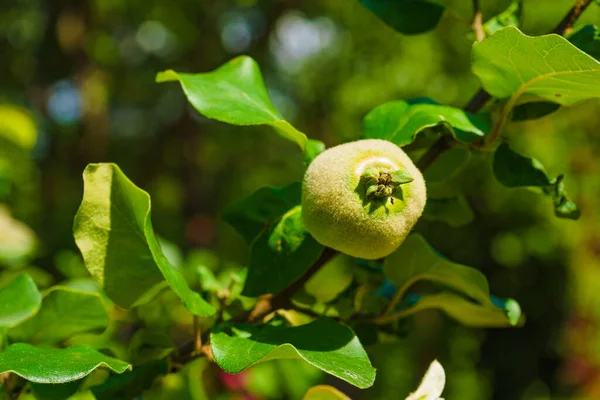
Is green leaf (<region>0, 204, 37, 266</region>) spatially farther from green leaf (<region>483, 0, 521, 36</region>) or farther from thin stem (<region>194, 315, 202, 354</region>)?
green leaf (<region>483, 0, 521, 36</region>)

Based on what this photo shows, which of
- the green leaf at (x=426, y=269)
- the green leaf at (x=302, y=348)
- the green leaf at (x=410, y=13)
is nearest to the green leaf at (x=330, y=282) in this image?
the green leaf at (x=426, y=269)

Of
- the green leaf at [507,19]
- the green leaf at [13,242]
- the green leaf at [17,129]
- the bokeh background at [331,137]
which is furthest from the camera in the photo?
the bokeh background at [331,137]

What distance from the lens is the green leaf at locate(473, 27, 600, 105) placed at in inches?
18.2

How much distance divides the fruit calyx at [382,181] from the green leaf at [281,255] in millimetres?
102

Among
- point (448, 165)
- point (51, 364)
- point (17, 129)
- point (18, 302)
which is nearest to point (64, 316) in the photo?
Answer: point (18, 302)

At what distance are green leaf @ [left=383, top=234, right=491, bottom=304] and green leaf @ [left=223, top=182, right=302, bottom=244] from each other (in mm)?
109

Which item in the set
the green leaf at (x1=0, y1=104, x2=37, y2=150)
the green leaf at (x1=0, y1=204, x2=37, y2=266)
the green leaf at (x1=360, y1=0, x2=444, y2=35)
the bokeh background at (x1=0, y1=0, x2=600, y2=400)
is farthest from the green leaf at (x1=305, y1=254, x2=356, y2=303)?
the bokeh background at (x1=0, y1=0, x2=600, y2=400)

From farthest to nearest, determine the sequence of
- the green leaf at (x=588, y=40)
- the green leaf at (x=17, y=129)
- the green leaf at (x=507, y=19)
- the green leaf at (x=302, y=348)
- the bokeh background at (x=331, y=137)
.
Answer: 1. the bokeh background at (x=331, y=137)
2. the green leaf at (x=17, y=129)
3. the green leaf at (x=507, y=19)
4. the green leaf at (x=588, y=40)
5. the green leaf at (x=302, y=348)

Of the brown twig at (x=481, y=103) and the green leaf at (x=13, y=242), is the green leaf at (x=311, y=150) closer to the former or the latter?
the brown twig at (x=481, y=103)

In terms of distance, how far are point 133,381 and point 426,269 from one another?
0.92 ft

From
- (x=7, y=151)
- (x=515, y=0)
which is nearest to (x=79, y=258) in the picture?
(x=7, y=151)

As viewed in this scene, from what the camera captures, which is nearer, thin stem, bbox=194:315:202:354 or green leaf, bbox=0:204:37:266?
thin stem, bbox=194:315:202:354

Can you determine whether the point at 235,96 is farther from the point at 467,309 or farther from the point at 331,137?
the point at 331,137

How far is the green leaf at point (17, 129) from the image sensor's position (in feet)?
4.13
